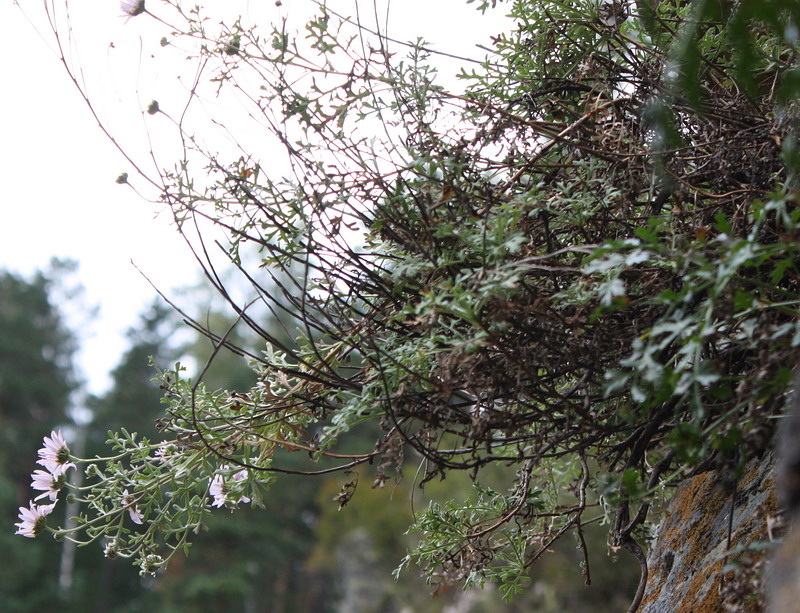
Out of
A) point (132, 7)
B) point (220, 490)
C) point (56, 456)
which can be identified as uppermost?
point (132, 7)

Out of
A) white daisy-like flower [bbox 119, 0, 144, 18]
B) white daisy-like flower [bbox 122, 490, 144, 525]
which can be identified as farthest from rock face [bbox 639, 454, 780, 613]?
white daisy-like flower [bbox 119, 0, 144, 18]

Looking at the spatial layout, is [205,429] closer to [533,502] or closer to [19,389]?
[533,502]

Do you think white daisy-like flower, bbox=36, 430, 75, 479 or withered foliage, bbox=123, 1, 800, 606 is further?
white daisy-like flower, bbox=36, 430, 75, 479

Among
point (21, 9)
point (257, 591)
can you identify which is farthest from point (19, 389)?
point (21, 9)

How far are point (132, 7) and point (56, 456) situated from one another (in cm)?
86

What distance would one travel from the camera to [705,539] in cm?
139

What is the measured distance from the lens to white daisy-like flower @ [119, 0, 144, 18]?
4.25 ft

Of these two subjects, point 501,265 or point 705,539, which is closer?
point 501,265

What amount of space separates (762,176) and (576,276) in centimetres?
35

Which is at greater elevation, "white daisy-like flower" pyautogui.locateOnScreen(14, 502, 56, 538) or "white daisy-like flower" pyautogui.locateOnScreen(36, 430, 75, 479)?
"white daisy-like flower" pyautogui.locateOnScreen(36, 430, 75, 479)

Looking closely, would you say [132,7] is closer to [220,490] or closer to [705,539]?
[220,490]

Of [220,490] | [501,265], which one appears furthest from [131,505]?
[501,265]

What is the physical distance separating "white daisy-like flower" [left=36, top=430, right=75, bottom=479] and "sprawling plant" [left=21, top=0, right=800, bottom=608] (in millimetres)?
11

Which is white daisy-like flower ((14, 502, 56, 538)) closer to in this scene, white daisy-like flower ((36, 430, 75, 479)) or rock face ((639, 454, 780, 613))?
white daisy-like flower ((36, 430, 75, 479))
